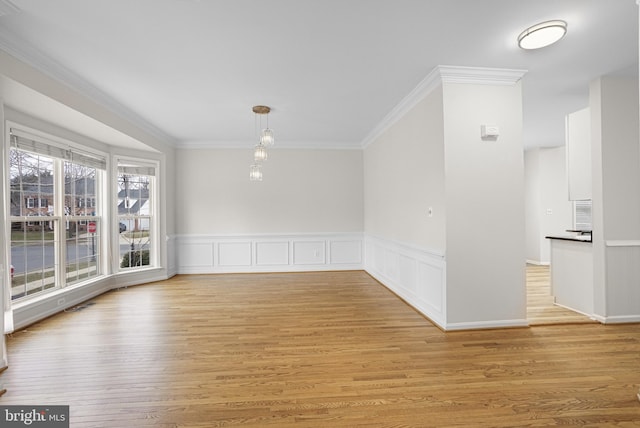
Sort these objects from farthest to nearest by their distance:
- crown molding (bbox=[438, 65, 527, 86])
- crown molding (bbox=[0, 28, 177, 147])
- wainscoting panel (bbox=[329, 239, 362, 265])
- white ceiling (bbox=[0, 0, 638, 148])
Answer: wainscoting panel (bbox=[329, 239, 362, 265]) → crown molding (bbox=[438, 65, 527, 86]) → crown molding (bbox=[0, 28, 177, 147]) → white ceiling (bbox=[0, 0, 638, 148])

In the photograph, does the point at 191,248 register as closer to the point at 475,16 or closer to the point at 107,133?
the point at 107,133

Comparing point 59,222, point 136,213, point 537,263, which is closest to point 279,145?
point 136,213

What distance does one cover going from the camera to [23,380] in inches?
88.1

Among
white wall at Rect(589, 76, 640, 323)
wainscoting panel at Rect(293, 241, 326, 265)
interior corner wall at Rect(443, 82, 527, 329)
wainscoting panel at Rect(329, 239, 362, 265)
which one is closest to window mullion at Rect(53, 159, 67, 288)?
wainscoting panel at Rect(293, 241, 326, 265)

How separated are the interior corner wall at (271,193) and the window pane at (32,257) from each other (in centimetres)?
236

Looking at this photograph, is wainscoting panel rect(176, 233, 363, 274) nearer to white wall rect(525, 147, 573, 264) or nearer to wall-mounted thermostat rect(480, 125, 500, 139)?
wall-mounted thermostat rect(480, 125, 500, 139)

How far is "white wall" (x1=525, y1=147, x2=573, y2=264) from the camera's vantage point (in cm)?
681

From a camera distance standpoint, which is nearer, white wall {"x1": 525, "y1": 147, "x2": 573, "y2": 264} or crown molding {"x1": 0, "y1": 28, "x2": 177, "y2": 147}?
crown molding {"x1": 0, "y1": 28, "x2": 177, "y2": 147}

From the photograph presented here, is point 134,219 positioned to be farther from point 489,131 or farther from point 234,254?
point 489,131

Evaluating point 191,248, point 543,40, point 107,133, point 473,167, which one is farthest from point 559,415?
point 191,248

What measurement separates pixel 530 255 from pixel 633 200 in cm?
426

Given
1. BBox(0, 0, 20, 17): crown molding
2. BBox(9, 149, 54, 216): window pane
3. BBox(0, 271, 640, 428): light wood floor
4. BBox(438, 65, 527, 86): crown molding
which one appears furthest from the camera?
BBox(9, 149, 54, 216): window pane

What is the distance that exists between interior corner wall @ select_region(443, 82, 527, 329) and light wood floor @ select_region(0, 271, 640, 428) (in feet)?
1.00

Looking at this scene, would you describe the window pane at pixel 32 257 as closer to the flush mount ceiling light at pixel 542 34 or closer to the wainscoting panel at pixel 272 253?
the wainscoting panel at pixel 272 253
